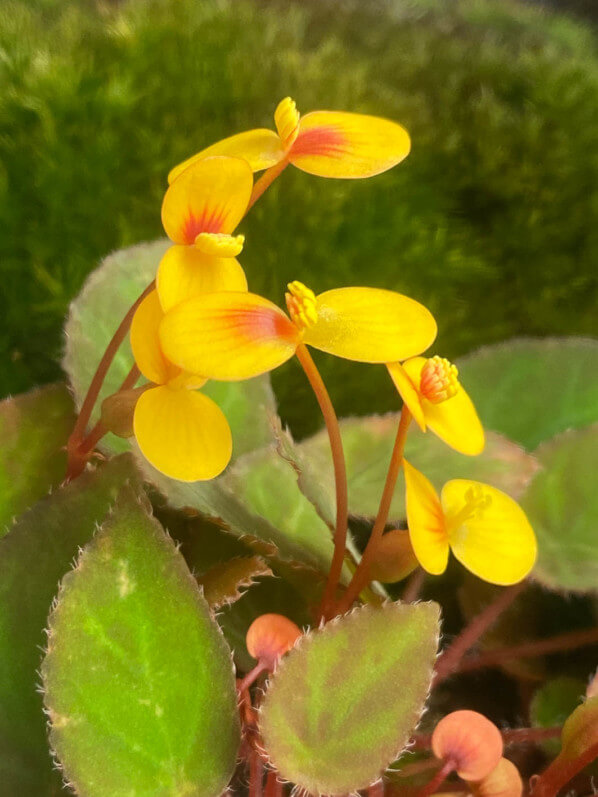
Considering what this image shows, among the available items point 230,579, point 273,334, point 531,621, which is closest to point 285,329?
point 273,334

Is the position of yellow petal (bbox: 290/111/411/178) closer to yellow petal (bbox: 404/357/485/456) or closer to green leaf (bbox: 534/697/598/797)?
yellow petal (bbox: 404/357/485/456)

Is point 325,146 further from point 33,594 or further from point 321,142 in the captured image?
point 33,594

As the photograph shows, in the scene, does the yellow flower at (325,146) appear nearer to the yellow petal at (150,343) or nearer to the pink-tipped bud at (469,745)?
the yellow petal at (150,343)

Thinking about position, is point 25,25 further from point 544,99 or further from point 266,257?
point 544,99

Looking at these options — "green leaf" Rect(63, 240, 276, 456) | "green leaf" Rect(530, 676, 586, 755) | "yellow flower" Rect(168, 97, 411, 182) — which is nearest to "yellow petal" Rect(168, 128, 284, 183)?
"yellow flower" Rect(168, 97, 411, 182)

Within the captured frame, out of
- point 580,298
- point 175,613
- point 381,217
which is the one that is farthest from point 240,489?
point 580,298

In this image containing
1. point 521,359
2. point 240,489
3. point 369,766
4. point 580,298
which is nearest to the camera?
point 369,766
